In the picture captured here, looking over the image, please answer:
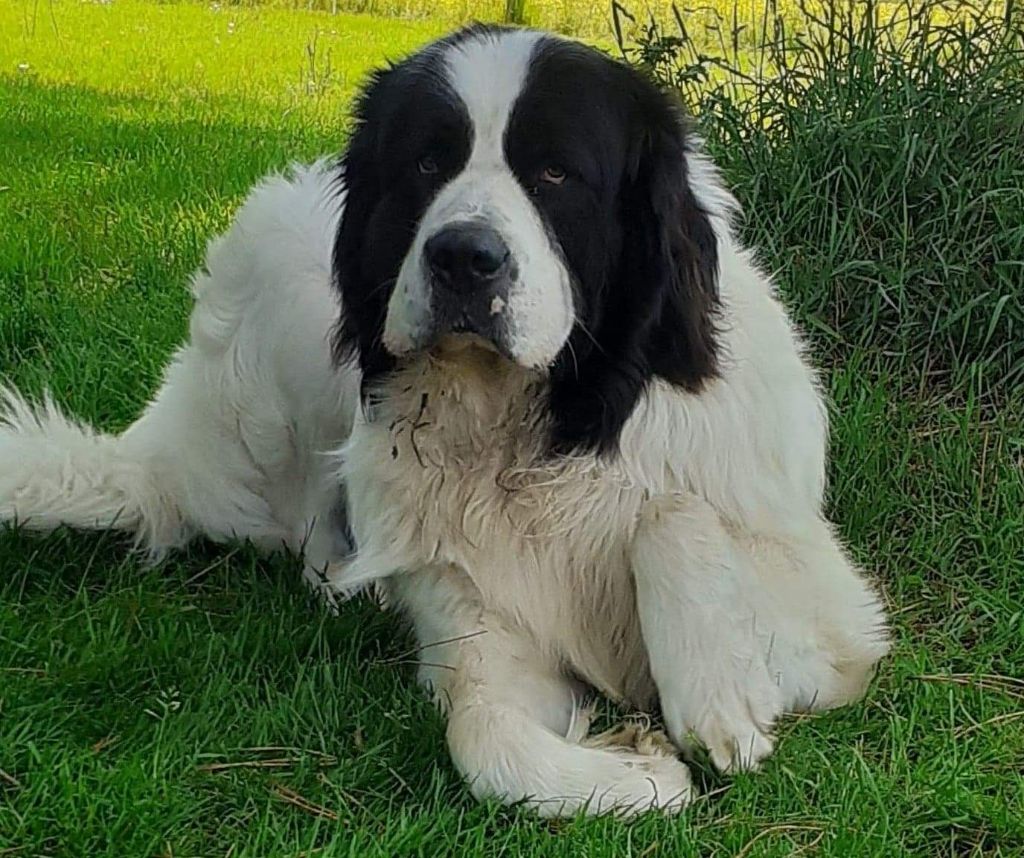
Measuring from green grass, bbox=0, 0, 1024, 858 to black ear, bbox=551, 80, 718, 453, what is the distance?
22.4 inches

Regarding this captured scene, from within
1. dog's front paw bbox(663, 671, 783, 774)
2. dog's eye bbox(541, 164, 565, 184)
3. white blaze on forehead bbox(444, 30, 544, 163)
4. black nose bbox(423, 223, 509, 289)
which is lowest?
dog's front paw bbox(663, 671, 783, 774)

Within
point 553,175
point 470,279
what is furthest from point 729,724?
point 553,175

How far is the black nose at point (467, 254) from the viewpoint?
2.06 metres

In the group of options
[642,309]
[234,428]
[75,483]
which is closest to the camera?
[642,309]

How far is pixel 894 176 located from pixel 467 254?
205cm

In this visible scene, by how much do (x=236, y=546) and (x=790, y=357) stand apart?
124cm

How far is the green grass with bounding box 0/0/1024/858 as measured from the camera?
2.04 m

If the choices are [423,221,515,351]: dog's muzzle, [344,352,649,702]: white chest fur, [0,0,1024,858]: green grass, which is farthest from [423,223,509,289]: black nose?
[0,0,1024,858]: green grass

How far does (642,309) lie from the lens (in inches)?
92.1

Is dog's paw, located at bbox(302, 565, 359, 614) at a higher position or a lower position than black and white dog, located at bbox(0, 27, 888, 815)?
lower

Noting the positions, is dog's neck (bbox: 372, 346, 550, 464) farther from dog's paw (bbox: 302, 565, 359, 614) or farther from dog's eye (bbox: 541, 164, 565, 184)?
dog's paw (bbox: 302, 565, 359, 614)

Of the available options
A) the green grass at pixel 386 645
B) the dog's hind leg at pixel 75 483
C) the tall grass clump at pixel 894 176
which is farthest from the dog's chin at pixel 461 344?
the tall grass clump at pixel 894 176

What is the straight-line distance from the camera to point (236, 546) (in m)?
3.04

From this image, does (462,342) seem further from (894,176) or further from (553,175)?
(894,176)
